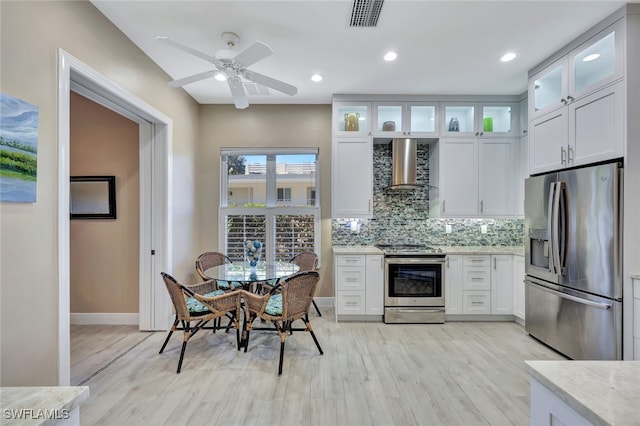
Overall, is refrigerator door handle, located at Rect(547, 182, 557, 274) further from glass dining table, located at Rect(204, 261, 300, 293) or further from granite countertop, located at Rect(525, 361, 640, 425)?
glass dining table, located at Rect(204, 261, 300, 293)

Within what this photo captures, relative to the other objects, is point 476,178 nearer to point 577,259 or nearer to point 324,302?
point 577,259

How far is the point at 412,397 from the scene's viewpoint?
2.21 m

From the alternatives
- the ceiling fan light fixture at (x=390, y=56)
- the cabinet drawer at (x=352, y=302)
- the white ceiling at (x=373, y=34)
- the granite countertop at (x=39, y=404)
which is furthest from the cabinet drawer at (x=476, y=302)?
the granite countertop at (x=39, y=404)

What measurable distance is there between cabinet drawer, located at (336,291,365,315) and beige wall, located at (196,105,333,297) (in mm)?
628

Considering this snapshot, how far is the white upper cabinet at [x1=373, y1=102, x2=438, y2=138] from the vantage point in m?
3.96

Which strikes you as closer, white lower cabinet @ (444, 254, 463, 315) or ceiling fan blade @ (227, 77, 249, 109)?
ceiling fan blade @ (227, 77, 249, 109)

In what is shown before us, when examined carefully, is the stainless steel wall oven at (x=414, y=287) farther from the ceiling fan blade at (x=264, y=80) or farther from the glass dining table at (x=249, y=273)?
the ceiling fan blade at (x=264, y=80)

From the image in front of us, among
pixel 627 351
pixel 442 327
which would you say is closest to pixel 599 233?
pixel 627 351

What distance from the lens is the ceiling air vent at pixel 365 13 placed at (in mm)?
2193

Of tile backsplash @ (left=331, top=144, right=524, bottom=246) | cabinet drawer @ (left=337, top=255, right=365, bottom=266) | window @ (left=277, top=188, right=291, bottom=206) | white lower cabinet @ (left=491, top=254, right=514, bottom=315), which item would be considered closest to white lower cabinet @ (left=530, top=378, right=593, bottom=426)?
cabinet drawer @ (left=337, top=255, right=365, bottom=266)

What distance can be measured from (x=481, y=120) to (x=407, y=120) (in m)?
0.99

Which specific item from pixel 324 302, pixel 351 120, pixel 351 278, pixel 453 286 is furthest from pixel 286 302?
pixel 351 120

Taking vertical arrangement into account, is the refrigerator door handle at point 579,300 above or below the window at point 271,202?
Result: below

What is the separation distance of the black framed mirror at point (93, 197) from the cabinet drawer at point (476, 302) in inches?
177
